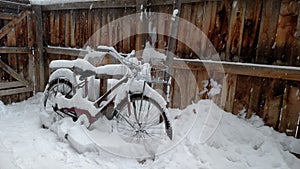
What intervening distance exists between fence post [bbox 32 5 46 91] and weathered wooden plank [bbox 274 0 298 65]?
14.9 feet

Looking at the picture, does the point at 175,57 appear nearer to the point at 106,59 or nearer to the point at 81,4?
the point at 106,59

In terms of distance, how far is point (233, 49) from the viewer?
2.78 m

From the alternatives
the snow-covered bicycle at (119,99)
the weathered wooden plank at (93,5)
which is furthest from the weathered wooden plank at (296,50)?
the weathered wooden plank at (93,5)

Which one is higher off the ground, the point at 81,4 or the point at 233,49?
the point at 81,4

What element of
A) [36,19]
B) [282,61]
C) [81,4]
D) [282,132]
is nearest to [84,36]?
[81,4]

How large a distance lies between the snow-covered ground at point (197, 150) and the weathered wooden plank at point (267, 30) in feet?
2.72

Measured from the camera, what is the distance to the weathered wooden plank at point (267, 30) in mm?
2455

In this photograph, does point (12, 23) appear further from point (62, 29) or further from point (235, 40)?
point (235, 40)

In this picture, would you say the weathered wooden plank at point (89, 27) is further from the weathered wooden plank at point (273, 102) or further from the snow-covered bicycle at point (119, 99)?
the weathered wooden plank at point (273, 102)

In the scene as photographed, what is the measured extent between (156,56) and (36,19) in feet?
10.0

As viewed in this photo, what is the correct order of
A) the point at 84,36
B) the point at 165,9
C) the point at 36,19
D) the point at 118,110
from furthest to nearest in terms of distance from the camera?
the point at 36,19 < the point at 84,36 < the point at 165,9 < the point at 118,110

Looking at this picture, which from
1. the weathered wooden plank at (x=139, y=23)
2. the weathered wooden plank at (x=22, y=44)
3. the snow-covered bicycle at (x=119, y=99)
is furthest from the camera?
the weathered wooden plank at (x=22, y=44)

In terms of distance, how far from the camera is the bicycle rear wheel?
107 inches

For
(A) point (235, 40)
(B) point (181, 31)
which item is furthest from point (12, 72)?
(A) point (235, 40)
